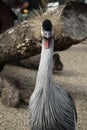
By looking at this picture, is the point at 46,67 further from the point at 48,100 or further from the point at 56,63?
the point at 56,63

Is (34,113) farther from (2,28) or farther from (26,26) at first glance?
(2,28)

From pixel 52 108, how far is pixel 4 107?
1.70 meters

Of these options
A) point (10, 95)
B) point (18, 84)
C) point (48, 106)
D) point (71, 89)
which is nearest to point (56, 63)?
point (71, 89)

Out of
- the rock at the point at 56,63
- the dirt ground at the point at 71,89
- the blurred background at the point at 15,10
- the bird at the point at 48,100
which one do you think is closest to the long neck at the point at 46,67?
the bird at the point at 48,100

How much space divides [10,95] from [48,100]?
165cm

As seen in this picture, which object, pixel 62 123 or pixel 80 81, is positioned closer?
pixel 62 123

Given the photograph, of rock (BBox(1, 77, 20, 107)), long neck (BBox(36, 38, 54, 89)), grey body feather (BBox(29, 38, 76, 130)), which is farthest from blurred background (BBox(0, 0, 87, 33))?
long neck (BBox(36, 38, 54, 89))

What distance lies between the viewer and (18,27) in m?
4.87

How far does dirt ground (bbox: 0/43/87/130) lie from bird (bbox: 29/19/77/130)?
1001mm

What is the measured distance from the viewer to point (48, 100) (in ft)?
10.6

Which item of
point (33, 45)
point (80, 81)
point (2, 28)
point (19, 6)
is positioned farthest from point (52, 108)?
point (19, 6)

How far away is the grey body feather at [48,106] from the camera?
3133 mm

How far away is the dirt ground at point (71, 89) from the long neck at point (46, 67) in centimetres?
129

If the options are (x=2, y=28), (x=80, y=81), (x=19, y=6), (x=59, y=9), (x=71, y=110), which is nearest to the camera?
(x=71, y=110)
